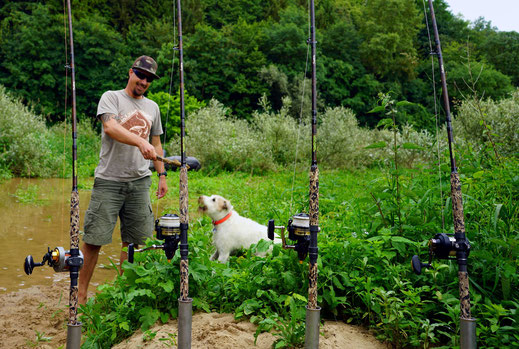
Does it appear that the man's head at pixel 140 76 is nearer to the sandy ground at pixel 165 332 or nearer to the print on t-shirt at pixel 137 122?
the print on t-shirt at pixel 137 122

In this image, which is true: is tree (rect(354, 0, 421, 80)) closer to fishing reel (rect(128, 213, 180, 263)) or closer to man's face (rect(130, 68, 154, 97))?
man's face (rect(130, 68, 154, 97))

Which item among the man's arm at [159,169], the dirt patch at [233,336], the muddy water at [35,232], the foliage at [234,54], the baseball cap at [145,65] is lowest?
the muddy water at [35,232]

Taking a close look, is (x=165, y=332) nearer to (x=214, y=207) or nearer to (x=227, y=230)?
(x=227, y=230)

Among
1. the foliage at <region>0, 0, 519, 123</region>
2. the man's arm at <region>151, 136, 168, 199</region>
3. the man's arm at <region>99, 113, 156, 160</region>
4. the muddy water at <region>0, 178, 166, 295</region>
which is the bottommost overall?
the muddy water at <region>0, 178, 166, 295</region>

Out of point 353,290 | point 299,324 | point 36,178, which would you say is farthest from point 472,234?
point 36,178

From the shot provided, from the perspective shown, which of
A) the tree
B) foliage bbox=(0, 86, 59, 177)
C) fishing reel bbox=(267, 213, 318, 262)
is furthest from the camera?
the tree

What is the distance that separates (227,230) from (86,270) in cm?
165

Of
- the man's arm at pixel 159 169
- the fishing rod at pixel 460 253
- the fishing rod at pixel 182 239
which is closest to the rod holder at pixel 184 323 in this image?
the fishing rod at pixel 182 239

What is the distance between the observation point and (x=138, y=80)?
409 centimetres

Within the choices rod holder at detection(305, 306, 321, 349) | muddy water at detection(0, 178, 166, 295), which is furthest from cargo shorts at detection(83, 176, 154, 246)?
rod holder at detection(305, 306, 321, 349)

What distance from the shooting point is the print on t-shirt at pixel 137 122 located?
Answer: 4027 mm

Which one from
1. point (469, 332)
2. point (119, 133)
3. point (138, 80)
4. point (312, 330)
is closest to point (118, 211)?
point (119, 133)

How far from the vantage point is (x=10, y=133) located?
47.5ft

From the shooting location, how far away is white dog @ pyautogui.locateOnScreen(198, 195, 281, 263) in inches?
201
